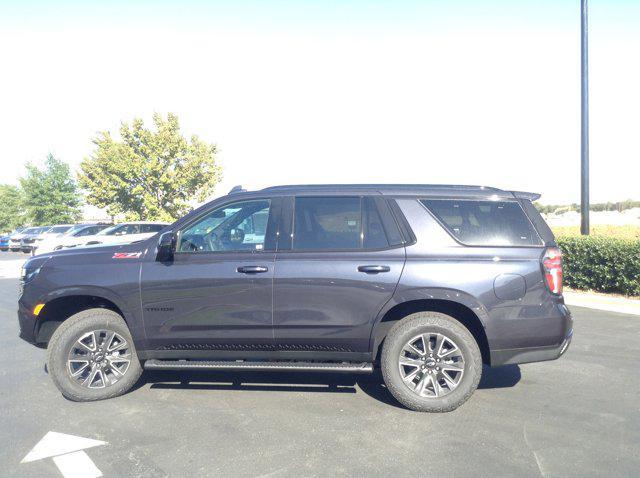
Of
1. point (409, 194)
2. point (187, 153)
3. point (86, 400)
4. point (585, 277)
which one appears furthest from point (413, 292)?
point (187, 153)

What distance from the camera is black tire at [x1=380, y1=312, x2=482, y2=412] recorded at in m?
A: 4.20

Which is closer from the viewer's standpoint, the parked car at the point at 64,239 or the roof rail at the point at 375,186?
the roof rail at the point at 375,186

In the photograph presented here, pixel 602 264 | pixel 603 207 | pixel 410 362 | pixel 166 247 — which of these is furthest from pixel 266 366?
pixel 603 207

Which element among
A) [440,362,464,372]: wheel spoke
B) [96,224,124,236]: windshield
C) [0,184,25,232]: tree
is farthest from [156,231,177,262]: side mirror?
[0,184,25,232]: tree

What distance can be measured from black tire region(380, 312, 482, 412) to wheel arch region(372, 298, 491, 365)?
10 centimetres

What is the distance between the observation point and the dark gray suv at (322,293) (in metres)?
4.20

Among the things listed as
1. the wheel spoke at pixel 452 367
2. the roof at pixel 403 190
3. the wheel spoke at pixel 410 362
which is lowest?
the wheel spoke at pixel 452 367

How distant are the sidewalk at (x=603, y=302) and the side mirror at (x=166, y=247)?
7717 mm

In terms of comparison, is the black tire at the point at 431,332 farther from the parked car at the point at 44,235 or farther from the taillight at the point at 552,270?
the parked car at the point at 44,235

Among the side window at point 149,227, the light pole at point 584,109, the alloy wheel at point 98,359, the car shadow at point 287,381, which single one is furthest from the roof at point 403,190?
the side window at point 149,227

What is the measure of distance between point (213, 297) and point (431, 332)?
189cm

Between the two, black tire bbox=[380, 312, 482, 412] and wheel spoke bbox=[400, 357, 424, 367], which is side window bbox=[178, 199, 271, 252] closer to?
black tire bbox=[380, 312, 482, 412]

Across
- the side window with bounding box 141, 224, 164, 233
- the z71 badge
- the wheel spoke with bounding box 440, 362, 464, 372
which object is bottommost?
the wheel spoke with bounding box 440, 362, 464, 372

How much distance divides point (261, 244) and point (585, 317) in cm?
613
